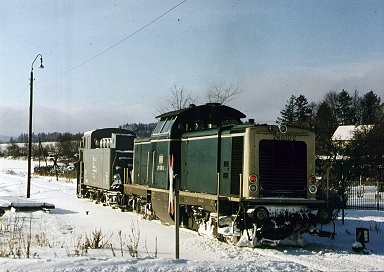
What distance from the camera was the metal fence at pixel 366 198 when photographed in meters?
24.6

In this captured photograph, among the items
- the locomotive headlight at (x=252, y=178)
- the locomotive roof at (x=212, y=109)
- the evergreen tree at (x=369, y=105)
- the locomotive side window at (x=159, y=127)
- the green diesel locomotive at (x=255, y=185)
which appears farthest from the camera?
the evergreen tree at (x=369, y=105)

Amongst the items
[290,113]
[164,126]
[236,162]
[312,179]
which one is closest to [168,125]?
[164,126]

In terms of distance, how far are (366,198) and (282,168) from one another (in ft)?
67.9

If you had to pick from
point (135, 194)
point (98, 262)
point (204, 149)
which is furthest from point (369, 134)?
point (98, 262)

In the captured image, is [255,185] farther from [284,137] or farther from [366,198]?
[366,198]

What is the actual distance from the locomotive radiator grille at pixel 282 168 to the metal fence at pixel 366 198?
10687 mm

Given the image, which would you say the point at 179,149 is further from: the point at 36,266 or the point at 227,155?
the point at 36,266

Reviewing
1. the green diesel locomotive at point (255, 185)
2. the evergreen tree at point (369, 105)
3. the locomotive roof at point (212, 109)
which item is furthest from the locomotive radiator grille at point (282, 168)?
the evergreen tree at point (369, 105)

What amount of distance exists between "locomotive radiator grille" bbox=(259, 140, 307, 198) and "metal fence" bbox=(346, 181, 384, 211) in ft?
35.1

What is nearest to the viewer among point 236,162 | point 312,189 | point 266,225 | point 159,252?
point 159,252

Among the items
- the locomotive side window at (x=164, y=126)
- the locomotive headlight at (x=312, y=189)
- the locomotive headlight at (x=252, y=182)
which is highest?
Result: the locomotive side window at (x=164, y=126)

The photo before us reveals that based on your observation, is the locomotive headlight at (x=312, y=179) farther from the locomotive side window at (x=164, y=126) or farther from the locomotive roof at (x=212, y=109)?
the locomotive side window at (x=164, y=126)

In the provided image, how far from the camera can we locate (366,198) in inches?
1208

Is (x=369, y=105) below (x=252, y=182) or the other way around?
the other way around
